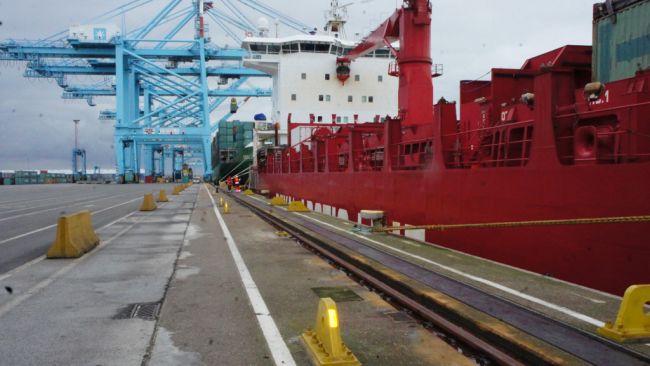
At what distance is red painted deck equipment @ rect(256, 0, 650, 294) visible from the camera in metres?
6.03

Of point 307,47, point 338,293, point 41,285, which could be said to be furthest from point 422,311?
point 307,47

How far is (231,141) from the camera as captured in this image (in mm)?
79938

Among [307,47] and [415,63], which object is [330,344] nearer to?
[415,63]

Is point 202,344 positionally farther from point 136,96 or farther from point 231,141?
point 136,96

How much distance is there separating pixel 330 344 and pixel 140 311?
2.92 meters

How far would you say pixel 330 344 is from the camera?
4.14 metres

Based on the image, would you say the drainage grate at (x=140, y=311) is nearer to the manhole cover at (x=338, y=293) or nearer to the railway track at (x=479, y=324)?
the manhole cover at (x=338, y=293)

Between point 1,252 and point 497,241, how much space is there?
9.89 metres

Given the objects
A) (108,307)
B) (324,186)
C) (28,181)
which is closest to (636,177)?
(108,307)

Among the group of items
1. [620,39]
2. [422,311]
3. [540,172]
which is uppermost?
[620,39]

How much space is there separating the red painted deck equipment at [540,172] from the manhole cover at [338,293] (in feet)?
9.06

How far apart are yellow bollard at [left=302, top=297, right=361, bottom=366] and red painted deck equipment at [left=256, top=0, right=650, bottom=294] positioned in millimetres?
3314

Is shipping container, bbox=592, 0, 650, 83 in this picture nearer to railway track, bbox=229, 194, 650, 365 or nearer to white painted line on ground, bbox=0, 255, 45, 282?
railway track, bbox=229, 194, 650, 365

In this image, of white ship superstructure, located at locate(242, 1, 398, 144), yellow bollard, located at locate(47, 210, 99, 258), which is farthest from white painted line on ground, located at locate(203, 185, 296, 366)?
white ship superstructure, located at locate(242, 1, 398, 144)
